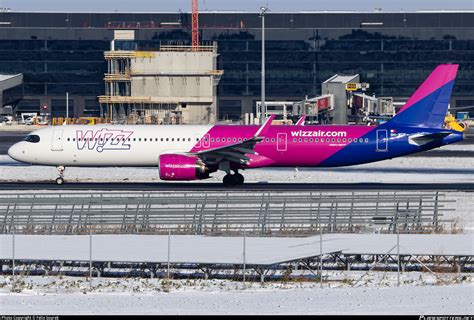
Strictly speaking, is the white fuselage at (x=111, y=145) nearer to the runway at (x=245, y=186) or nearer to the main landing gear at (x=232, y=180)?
the runway at (x=245, y=186)

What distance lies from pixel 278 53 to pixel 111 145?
281 feet

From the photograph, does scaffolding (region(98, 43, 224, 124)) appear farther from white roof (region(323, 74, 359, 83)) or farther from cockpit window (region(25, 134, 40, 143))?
cockpit window (region(25, 134, 40, 143))

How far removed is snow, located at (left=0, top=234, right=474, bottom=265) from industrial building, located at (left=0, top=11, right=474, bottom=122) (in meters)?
103

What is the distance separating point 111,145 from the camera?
50.4m

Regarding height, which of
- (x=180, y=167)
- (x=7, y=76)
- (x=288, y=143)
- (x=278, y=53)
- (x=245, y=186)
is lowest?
(x=245, y=186)

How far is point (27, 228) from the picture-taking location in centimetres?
3297

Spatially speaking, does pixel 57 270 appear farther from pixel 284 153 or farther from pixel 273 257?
pixel 284 153

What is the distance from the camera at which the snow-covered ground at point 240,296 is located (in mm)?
22094

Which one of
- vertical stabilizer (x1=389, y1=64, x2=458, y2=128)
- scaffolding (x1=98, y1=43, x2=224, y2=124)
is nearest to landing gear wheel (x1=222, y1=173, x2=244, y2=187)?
vertical stabilizer (x1=389, y1=64, x2=458, y2=128)

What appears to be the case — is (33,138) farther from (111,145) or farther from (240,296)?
(240,296)

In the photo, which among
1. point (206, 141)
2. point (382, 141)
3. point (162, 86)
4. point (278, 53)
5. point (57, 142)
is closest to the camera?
point (206, 141)

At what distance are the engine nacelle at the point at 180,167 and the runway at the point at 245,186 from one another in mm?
609

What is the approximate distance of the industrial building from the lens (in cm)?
13400

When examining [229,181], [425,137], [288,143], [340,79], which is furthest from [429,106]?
[340,79]
